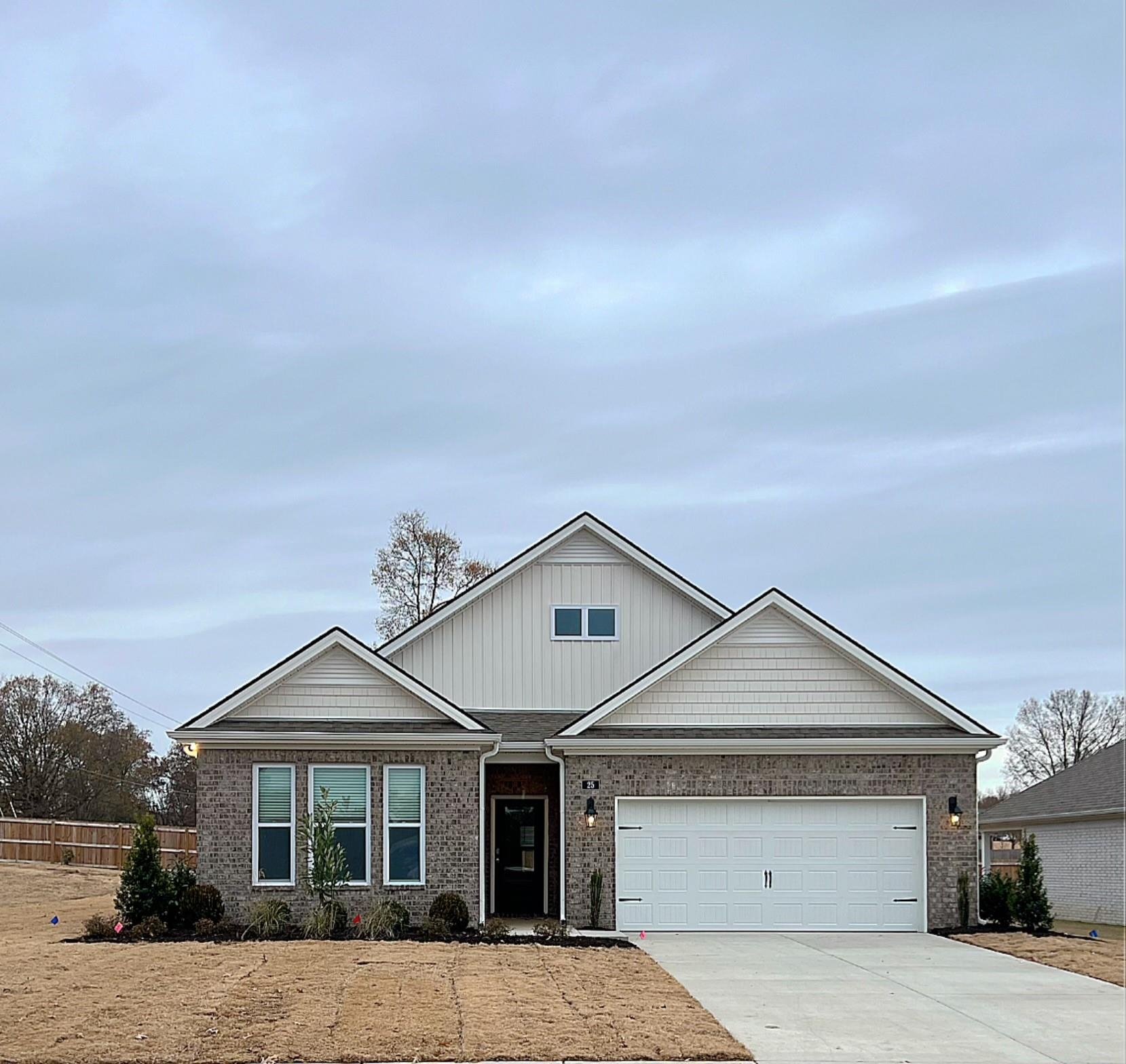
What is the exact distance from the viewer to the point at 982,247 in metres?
21.3

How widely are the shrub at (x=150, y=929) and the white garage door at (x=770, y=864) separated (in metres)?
6.82

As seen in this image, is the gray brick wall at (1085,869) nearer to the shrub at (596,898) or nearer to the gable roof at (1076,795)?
the gable roof at (1076,795)

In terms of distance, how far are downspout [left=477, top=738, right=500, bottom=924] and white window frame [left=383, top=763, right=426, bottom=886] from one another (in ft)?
2.69

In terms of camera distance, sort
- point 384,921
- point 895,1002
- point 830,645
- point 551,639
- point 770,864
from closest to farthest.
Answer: point 895,1002
point 384,921
point 770,864
point 830,645
point 551,639

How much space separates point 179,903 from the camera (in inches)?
798

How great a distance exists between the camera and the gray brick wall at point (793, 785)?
71.1 ft

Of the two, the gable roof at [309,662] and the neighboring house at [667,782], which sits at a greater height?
the gable roof at [309,662]

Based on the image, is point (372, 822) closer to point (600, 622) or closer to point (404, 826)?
point (404, 826)

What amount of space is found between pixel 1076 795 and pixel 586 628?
1221 cm

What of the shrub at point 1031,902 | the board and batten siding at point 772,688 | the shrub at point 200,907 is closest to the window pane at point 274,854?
the shrub at point 200,907

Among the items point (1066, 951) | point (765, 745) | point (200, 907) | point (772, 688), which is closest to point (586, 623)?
point (772, 688)

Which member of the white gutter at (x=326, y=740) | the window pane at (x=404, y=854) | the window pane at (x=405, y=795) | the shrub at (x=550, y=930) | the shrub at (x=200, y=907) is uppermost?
the white gutter at (x=326, y=740)

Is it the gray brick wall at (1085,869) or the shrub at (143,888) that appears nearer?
the shrub at (143,888)

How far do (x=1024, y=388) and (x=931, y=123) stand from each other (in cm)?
866
